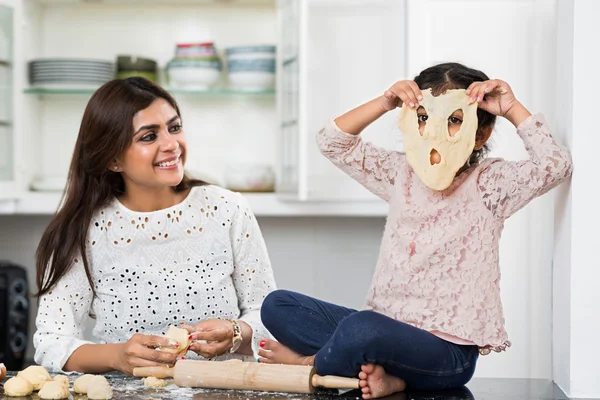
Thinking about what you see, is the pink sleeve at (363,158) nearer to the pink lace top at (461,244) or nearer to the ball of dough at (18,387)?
the pink lace top at (461,244)

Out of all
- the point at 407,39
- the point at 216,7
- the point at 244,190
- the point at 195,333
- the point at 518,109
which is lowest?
the point at 195,333

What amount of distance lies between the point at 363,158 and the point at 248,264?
40cm

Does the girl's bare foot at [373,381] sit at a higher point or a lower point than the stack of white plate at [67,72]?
lower

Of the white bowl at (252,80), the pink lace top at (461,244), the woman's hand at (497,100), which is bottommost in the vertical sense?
the pink lace top at (461,244)

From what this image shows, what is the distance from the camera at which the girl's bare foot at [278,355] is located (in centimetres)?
132

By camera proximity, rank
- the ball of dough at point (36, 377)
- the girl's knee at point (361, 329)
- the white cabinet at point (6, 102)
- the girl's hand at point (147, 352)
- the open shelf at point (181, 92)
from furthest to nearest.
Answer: the open shelf at point (181, 92), the white cabinet at point (6, 102), the girl's hand at point (147, 352), the ball of dough at point (36, 377), the girl's knee at point (361, 329)

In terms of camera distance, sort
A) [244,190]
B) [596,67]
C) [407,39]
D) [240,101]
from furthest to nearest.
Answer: [240,101] < [244,190] < [407,39] < [596,67]

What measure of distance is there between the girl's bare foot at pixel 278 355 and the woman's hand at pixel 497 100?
1.60ft

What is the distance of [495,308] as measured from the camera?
1.23m

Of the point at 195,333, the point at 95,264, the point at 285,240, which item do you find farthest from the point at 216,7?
the point at 195,333

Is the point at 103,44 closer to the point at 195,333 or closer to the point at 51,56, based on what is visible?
the point at 51,56

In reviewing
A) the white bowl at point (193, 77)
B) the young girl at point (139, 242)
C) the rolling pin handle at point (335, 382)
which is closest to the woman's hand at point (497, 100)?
the rolling pin handle at point (335, 382)

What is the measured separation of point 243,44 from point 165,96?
105 cm

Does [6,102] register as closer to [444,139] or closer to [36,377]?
[36,377]
